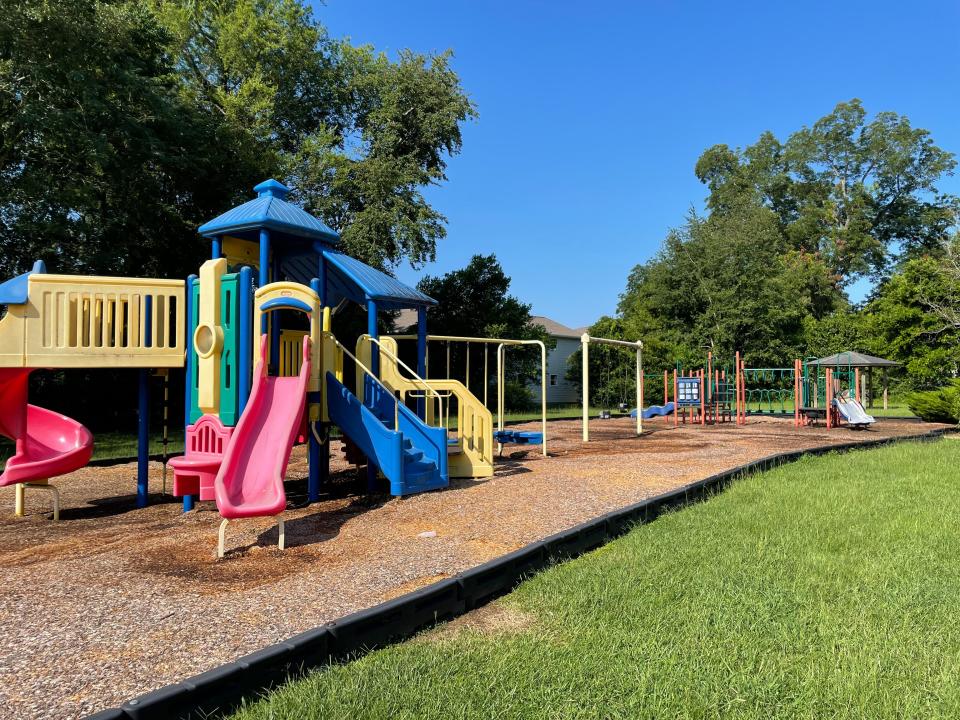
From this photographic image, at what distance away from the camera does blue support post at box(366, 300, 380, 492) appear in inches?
310

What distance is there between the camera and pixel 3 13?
14742mm

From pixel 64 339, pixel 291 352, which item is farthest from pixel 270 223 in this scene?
pixel 64 339

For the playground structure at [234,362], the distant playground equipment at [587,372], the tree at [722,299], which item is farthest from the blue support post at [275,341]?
the tree at [722,299]

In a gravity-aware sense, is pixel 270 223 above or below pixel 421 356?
above

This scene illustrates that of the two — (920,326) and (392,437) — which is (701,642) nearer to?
(392,437)

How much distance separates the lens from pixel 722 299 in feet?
113

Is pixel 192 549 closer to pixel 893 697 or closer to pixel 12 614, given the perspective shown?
pixel 12 614

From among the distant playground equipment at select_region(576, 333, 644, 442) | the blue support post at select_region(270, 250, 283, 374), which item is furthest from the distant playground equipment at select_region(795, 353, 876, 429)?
the blue support post at select_region(270, 250, 283, 374)

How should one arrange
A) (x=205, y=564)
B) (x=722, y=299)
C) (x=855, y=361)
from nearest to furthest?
(x=205, y=564), (x=855, y=361), (x=722, y=299)

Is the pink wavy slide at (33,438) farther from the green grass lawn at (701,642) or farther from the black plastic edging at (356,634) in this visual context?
the green grass lawn at (701,642)

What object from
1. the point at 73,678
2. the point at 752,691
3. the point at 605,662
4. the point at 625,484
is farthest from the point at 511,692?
the point at 625,484

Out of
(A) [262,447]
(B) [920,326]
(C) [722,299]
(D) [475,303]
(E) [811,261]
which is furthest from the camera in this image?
(E) [811,261]

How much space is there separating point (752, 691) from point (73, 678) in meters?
3.02

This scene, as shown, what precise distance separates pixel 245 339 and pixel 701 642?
501 cm
